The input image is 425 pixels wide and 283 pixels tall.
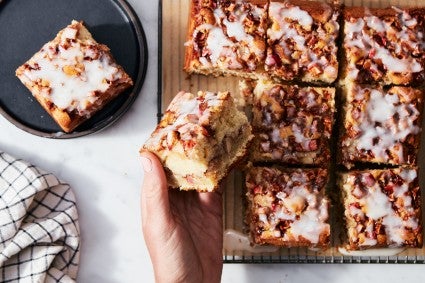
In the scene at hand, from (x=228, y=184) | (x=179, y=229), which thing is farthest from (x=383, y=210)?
(x=179, y=229)

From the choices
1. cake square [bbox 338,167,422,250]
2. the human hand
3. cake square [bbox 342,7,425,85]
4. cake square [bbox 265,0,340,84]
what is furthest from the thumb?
cake square [bbox 342,7,425,85]

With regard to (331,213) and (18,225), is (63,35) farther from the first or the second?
(331,213)

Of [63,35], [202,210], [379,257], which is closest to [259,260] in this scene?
→ [202,210]

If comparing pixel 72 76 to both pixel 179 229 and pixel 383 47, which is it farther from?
pixel 383 47

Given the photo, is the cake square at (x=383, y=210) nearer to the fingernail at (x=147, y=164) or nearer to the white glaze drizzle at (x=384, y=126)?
the white glaze drizzle at (x=384, y=126)

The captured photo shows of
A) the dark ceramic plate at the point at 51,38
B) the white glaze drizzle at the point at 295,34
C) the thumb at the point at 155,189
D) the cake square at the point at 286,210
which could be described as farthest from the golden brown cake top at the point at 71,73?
the cake square at the point at 286,210
